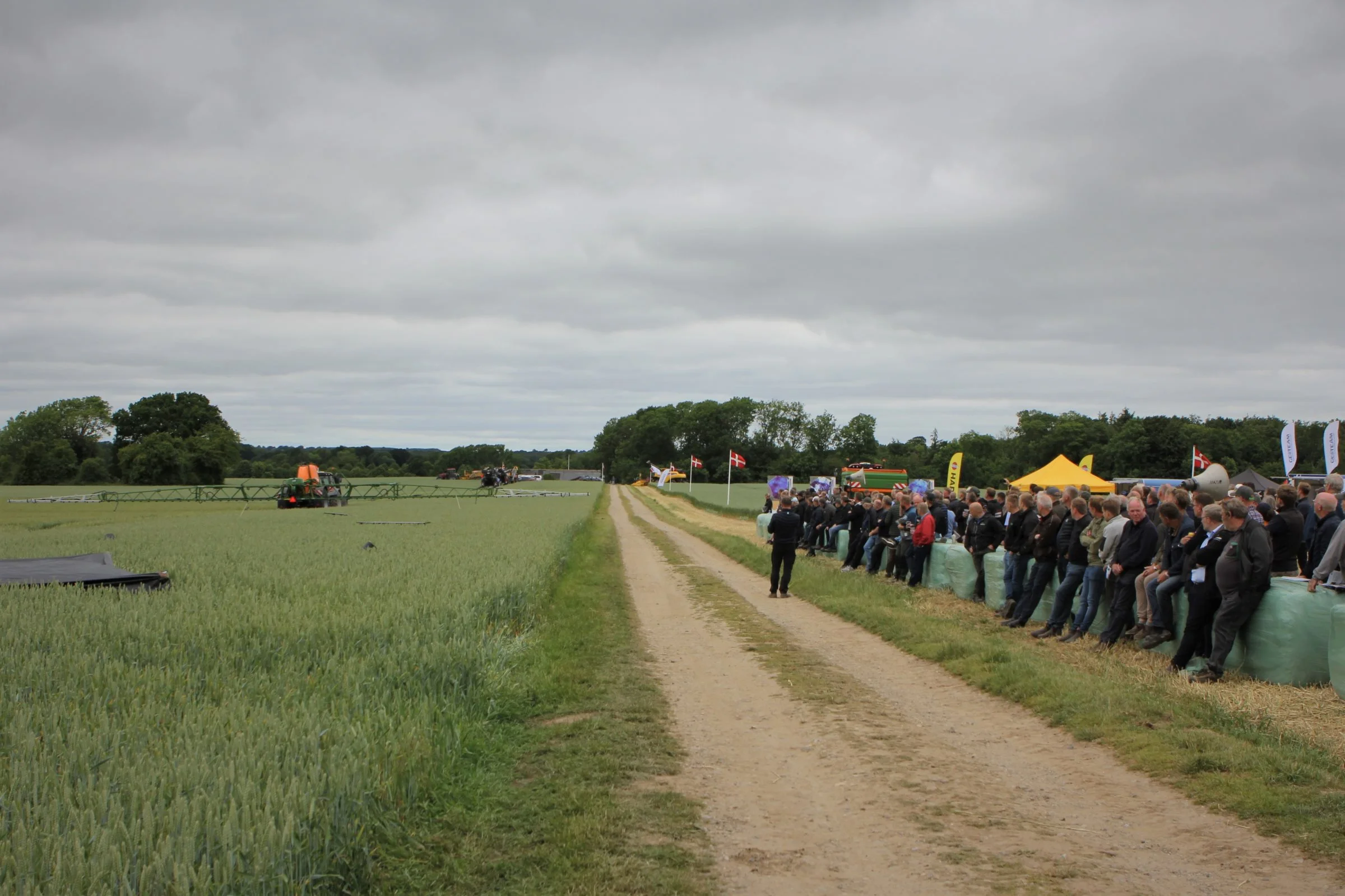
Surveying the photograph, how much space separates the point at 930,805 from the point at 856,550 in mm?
14598

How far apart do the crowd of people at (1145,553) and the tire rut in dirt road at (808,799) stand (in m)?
3.62

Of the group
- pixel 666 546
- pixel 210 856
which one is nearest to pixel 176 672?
pixel 210 856

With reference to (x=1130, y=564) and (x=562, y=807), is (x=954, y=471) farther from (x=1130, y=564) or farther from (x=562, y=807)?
→ (x=562, y=807)

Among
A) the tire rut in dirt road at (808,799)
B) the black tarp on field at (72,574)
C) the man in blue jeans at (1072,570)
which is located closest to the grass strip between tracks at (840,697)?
the tire rut in dirt road at (808,799)

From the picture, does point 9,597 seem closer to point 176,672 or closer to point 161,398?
point 176,672

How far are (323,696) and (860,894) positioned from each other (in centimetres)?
384

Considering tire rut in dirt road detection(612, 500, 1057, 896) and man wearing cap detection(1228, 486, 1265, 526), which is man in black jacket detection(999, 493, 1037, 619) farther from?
tire rut in dirt road detection(612, 500, 1057, 896)

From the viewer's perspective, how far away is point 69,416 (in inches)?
4500

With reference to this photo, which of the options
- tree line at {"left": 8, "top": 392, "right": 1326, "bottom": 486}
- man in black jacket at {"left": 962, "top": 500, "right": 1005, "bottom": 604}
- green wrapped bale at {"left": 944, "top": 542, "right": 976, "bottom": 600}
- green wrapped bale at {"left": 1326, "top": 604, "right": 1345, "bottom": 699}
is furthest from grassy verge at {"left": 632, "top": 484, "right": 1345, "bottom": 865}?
tree line at {"left": 8, "top": 392, "right": 1326, "bottom": 486}

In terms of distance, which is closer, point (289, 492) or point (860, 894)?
point (860, 894)

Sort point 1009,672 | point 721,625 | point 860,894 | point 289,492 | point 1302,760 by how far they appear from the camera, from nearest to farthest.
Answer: point 860,894 → point 1302,760 → point 1009,672 → point 721,625 → point 289,492

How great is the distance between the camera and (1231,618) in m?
8.71

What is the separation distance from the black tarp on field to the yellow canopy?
2439cm

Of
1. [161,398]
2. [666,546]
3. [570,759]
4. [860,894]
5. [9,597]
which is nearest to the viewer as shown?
[860,894]
